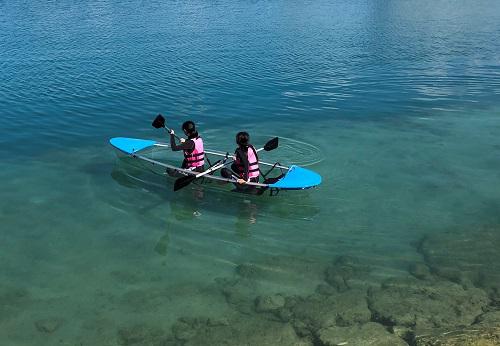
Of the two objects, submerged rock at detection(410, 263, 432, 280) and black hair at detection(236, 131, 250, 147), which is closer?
submerged rock at detection(410, 263, 432, 280)

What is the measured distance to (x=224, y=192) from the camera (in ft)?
50.8

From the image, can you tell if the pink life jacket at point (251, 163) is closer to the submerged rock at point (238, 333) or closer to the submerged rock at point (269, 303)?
the submerged rock at point (269, 303)

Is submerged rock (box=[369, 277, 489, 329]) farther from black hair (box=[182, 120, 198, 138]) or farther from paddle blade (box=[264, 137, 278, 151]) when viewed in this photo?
black hair (box=[182, 120, 198, 138])

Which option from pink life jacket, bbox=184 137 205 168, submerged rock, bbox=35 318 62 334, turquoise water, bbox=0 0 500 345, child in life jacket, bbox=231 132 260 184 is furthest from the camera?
pink life jacket, bbox=184 137 205 168

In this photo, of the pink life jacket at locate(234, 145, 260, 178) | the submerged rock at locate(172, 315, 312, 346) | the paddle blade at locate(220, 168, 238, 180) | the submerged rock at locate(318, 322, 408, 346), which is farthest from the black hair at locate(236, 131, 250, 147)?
the submerged rock at locate(318, 322, 408, 346)

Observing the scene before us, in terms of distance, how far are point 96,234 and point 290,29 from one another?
34.9 meters

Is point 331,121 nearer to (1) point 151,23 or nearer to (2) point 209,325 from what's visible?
(2) point 209,325

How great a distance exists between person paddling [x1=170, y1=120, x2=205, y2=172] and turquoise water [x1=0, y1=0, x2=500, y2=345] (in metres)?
0.91

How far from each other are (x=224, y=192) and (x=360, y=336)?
22.7ft

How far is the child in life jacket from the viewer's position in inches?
549

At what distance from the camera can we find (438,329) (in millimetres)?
9812

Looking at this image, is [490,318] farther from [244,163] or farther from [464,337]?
[244,163]

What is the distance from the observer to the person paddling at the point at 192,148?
14625 millimetres

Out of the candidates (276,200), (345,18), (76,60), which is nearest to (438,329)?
(276,200)
